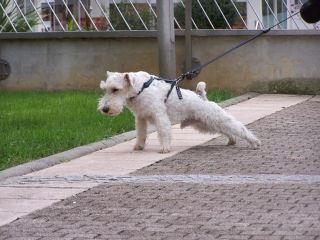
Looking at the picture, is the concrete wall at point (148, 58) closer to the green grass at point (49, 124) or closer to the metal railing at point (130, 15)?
the metal railing at point (130, 15)

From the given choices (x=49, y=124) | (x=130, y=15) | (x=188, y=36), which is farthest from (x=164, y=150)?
(x=130, y=15)

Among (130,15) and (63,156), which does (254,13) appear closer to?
(130,15)

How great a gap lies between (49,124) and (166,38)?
4.78 metres

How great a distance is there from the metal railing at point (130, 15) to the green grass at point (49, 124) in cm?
243

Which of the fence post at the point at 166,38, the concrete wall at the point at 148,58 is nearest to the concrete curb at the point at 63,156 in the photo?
the fence post at the point at 166,38

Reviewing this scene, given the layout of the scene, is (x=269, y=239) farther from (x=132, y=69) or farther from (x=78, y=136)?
(x=132, y=69)

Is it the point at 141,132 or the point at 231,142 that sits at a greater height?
the point at 141,132

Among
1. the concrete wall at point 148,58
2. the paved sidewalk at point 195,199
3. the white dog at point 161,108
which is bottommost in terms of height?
the paved sidewalk at point 195,199

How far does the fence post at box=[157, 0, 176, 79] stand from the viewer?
17.8 meters

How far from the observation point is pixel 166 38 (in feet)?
59.3

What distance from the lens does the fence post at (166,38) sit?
58.5ft

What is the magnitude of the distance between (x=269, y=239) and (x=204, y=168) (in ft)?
11.2

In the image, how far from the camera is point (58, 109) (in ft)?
52.8

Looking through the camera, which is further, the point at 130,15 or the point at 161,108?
the point at 130,15
